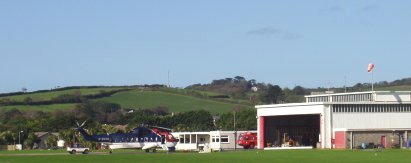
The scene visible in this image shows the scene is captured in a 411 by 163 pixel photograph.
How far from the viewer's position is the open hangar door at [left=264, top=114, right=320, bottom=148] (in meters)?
123

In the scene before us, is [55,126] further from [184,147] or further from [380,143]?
[380,143]

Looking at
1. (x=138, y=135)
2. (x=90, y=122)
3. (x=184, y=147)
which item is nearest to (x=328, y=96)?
(x=184, y=147)

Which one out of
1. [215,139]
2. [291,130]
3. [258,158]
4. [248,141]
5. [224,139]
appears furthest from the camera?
[215,139]

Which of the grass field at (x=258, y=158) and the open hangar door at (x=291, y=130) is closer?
the grass field at (x=258, y=158)

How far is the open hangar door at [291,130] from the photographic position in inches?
4833

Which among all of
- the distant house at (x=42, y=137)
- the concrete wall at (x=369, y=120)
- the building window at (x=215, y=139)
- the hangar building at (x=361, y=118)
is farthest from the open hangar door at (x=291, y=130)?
the distant house at (x=42, y=137)

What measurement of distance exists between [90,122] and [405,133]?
79.4 metres

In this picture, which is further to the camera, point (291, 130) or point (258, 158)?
point (291, 130)

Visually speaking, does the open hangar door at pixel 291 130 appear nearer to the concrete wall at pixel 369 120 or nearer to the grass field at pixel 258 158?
the concrete wall at pixel 369 120

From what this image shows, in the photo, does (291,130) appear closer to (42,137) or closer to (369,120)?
(369,120)

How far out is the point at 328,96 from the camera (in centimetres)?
12062

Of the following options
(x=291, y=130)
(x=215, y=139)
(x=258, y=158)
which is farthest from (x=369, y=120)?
(x=258, y=158)

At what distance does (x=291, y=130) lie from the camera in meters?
125

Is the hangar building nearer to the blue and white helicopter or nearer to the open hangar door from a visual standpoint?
the open hangar door
